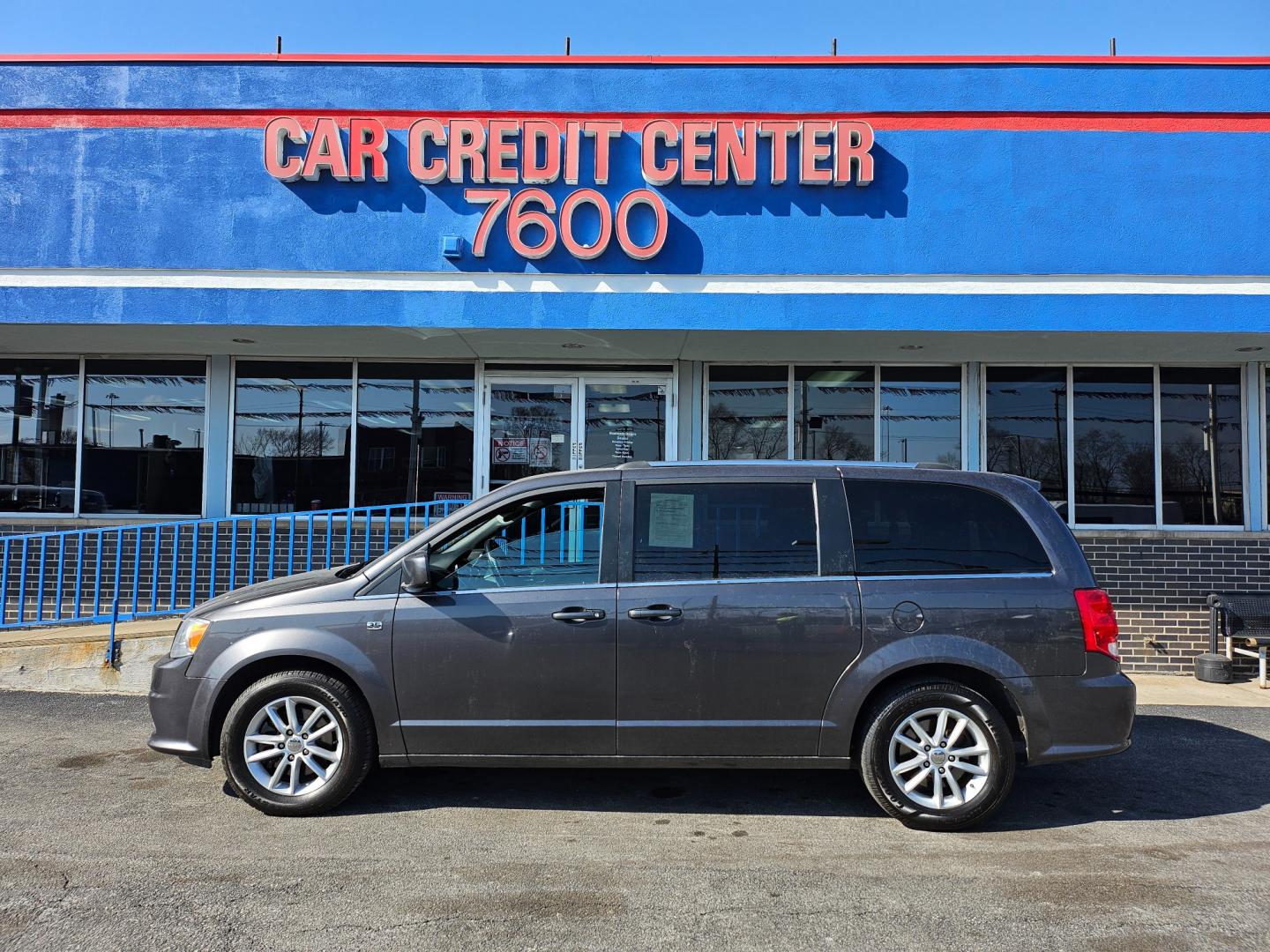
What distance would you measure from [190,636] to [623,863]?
8.70 ft

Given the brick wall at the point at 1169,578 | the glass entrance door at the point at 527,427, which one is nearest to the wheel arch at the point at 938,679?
the brick wall at the point at 1169,578

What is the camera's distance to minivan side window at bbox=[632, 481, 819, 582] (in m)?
4.70

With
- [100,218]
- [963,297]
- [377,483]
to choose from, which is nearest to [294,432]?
[377,483]

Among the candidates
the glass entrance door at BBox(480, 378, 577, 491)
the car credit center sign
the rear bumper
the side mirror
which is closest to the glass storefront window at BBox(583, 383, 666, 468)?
the glass entrance door at BBox(480, 378, 577, 491)

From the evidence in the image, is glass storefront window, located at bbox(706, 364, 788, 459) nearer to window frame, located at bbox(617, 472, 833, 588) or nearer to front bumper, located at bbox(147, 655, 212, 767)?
window frame, located at bbox(617, 472, 833, 588)

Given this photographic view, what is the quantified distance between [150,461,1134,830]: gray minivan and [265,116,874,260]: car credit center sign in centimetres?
503

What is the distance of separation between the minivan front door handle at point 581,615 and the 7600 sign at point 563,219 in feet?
16.8

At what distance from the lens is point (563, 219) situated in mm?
8906

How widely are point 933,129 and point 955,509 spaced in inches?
228

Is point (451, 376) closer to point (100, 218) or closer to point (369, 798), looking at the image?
point (100, 218)

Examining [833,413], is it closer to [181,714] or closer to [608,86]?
[608,86]

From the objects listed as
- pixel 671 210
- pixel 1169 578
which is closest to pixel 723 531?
pixel 671 210

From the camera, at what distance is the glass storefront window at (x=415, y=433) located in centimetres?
1030

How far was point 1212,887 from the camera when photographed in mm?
3865
